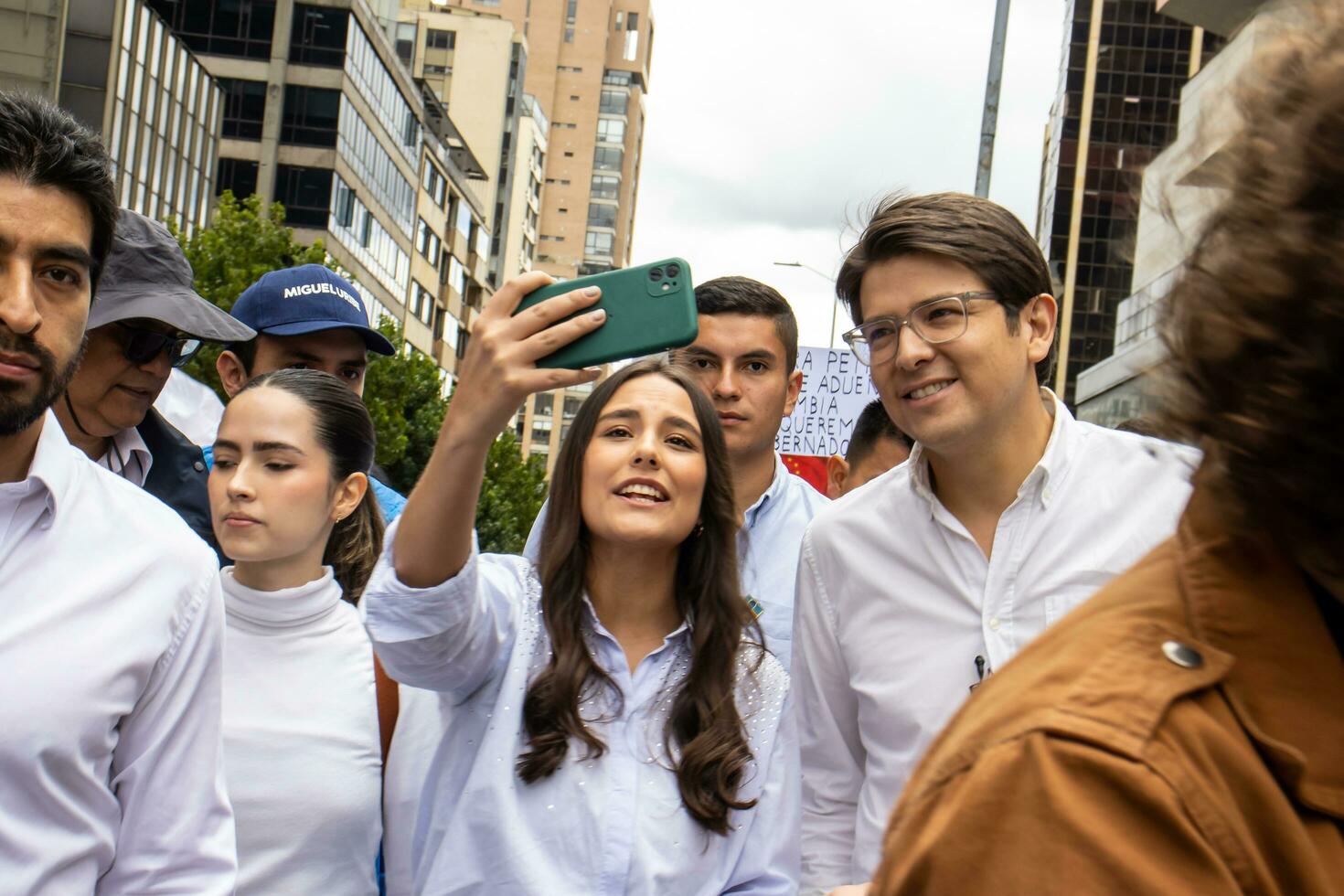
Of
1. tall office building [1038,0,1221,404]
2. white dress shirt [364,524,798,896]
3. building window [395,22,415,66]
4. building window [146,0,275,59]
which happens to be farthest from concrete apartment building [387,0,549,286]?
white dress shirt [364,524,798,896]

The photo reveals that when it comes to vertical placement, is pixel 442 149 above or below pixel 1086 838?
above

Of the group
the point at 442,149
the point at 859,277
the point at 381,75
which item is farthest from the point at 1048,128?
the point at 859,277

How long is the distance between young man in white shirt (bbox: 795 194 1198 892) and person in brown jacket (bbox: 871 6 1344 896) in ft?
6.09

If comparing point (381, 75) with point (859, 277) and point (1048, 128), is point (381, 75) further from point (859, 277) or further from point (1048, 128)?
point (859, 277)

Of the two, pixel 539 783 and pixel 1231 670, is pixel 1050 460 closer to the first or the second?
pixel 539 783

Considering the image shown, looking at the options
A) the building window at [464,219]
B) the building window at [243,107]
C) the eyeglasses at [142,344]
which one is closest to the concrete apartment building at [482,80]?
the building window at [464,219]

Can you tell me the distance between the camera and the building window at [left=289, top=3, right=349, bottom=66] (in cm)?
5206

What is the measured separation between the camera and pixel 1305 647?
43.8 inches

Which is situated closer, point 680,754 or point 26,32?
point 680,754

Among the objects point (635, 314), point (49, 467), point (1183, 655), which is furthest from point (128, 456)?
point (1183, 655)

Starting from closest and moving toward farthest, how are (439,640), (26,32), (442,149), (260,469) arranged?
(439,640) → (260,469) → (26,32) → (442,149)

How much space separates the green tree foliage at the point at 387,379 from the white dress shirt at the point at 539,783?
12.7 metres

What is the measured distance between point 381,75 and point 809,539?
56426 millimetres

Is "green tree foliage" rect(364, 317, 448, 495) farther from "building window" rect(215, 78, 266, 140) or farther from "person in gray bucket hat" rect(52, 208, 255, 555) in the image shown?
"person in gray bucket hat" rect(52, 208, 255, 555)
